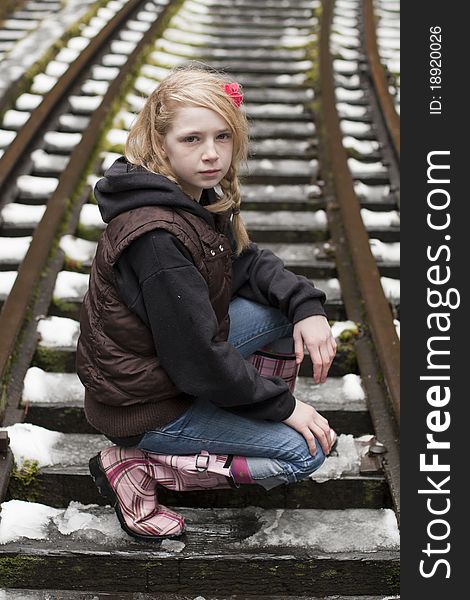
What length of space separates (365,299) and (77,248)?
140 centimetres

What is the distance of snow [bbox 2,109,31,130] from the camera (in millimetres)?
6061

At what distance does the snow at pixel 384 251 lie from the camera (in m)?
4.79

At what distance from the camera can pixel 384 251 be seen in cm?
484

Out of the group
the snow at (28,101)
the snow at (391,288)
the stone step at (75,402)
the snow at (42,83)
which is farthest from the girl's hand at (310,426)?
the snow at (42,83)

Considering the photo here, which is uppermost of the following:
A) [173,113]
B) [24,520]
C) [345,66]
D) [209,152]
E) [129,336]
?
[173,113]

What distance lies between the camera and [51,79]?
6.89 meters

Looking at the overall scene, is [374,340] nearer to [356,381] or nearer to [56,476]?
[356,381]

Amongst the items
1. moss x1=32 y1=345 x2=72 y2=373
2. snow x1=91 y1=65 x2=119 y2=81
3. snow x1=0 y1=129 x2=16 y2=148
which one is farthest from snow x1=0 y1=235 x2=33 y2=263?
snow x1=91 y1=65 x2=119 y2=81

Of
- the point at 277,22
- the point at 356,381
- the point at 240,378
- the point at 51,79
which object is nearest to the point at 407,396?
the point at 356,381

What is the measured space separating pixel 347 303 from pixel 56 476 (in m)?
1.58

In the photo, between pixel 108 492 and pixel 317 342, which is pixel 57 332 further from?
pixel 317 342

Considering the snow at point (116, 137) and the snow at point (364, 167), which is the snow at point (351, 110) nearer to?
the snow at point (364, 167)

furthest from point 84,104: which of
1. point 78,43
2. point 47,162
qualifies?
point 78,43

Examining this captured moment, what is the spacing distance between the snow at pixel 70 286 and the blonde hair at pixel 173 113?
1.46m
